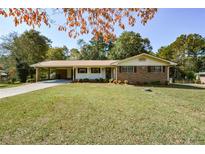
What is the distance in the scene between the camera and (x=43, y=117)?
6.59 meters

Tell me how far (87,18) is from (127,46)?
3290 cm

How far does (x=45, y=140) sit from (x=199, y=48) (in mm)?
42571

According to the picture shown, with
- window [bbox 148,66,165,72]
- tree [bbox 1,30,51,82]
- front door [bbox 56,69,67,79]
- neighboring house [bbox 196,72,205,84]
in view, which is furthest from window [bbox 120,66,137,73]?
tree [bbox 1,30,51,82]

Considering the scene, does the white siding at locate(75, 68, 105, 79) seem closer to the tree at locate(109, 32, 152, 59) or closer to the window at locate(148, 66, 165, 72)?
the window at locate(148, 66, 165, 72)

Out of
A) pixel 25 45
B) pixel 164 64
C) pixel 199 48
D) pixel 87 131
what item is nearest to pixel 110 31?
pixel 87 131

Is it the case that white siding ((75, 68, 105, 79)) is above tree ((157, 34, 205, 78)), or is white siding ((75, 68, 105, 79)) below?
below

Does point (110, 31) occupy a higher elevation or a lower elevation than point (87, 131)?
higher

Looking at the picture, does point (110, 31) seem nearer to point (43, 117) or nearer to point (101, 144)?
point (101, 144)

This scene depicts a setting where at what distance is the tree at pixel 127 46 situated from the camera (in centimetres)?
3688

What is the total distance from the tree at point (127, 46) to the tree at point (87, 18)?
3156 centimetres

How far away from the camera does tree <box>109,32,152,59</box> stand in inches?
1452

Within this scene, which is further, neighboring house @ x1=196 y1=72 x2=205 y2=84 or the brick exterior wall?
neighboring house @ x1=196 y1=72 x2=205 y2=84

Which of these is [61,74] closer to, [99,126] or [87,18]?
[99,126]

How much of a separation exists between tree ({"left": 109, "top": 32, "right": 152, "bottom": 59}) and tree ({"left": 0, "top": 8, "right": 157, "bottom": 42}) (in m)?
31.6
